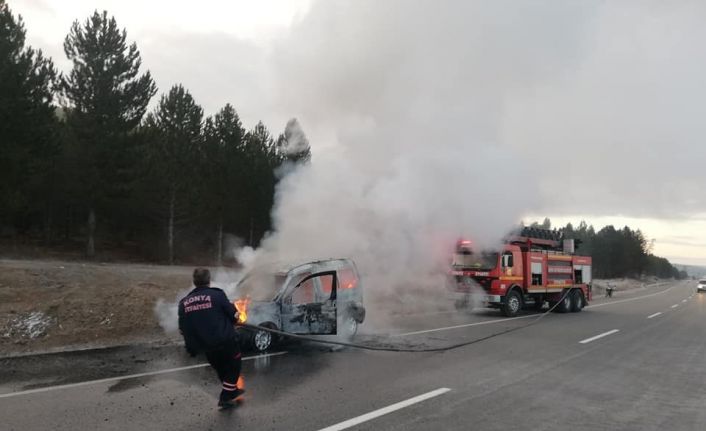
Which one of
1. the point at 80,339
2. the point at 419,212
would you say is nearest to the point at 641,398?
the point at 419,212

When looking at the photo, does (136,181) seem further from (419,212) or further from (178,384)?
(178,384)

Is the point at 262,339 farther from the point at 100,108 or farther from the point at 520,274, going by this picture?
the point at 100,108

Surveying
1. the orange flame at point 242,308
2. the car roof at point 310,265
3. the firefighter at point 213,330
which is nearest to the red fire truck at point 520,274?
the car roof at point 310,265

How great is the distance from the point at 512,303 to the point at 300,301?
1013cm

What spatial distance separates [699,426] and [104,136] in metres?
31.1

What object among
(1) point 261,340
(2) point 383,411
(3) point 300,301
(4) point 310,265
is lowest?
(2) point 383,411

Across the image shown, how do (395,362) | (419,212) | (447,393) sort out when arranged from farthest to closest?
(419,212) → (395,362) → (447,393)

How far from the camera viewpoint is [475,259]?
55.4ft

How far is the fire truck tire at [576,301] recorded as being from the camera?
64.7 feet

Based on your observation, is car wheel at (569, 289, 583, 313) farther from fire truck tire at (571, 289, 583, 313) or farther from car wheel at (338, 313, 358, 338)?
car wheel at (338, 313, 358, 338)

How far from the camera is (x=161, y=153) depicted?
31844 mm

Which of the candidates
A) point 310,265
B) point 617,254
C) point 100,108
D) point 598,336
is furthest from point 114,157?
point 617,254

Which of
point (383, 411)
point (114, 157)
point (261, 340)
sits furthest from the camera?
point (114, 157)

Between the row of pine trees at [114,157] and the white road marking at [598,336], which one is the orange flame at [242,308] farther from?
the row of pine trees at [114,157]
